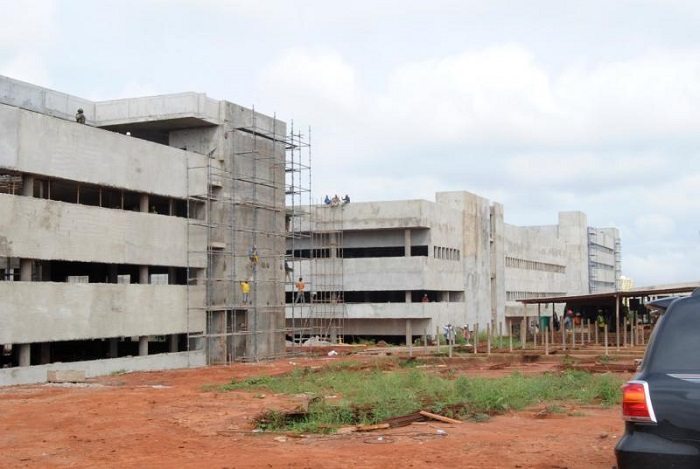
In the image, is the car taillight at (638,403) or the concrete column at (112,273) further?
the concrete column at (112,273)

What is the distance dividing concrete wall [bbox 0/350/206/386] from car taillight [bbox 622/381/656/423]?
2287 cm

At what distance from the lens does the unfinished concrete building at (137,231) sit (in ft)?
83.4

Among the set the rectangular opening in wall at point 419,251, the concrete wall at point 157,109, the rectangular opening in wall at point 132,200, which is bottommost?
the rectangular opening in wall at point 419,251

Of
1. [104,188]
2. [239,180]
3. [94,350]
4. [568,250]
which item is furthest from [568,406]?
[568,250]

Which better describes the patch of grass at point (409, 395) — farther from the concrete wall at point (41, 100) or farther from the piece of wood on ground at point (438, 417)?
the concrete wall at point (41, 100)

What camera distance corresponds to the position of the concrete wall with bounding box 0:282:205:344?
969 inches

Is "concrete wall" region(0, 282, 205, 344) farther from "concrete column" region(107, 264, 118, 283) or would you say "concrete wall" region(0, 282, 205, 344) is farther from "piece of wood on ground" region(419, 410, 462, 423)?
"piece of wood on ground" region(419, 410, 462, 423)

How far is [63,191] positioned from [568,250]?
2671 inches

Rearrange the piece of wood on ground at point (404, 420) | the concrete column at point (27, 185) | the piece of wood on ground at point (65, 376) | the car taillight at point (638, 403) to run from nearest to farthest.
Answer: the car taillight at point (638, 403) → the piece of wood on ground at point (404, 420) → the piece of wood on ground at point (65, 376) → the concrete column at point (27, 185)

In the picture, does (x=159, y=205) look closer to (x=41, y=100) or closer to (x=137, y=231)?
(x=137, y=231)

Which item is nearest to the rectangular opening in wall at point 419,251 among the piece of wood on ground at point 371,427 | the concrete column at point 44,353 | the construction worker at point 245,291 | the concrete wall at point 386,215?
the concrete wall at point 386,215

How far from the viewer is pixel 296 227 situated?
5228cm

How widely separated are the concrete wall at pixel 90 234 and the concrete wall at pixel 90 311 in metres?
1.05

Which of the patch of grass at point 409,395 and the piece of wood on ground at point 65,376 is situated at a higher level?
the patch of grass at point 409,395
